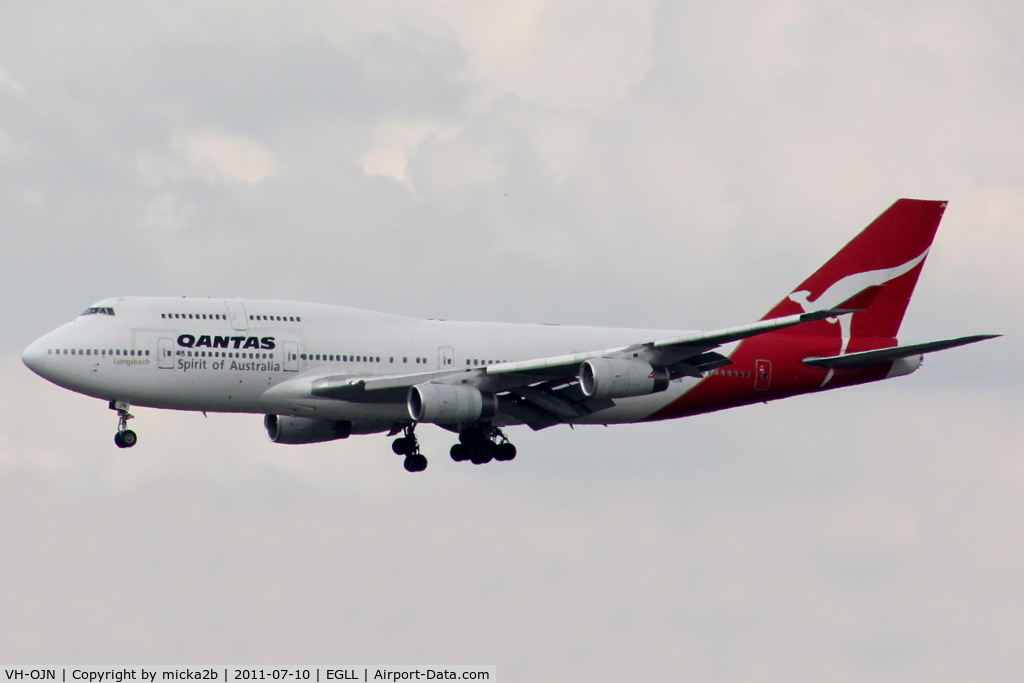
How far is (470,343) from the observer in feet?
206

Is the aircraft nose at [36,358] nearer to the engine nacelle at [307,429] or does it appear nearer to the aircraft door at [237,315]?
the aircraft door at [237,315]

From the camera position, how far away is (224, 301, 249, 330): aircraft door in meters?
59.1

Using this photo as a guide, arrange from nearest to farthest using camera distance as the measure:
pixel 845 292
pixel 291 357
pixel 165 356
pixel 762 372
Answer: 1. pixel 165 356
2. pixel 291 357
3. pixel 762 372
4. pixel 845 292

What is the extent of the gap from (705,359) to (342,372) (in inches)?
535

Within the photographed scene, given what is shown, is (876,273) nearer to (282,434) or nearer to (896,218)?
(896,218)

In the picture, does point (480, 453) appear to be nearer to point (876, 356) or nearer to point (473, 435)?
point (473, 435)

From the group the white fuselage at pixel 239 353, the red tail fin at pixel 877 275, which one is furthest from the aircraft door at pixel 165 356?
the red tail fin at pixel 877 275

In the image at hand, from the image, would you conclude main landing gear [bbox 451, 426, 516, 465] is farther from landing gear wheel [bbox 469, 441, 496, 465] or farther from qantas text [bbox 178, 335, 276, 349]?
qantas text [bbox 178, 335, 276, 349]

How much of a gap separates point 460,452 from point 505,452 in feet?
5.85

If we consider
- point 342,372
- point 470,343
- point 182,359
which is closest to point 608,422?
point 470,343

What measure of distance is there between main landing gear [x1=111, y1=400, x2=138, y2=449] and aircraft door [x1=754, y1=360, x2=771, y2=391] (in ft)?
81.6

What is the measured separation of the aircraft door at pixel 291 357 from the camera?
5925 cm

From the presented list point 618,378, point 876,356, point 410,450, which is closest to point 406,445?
point 410,450

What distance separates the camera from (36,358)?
190 feet
